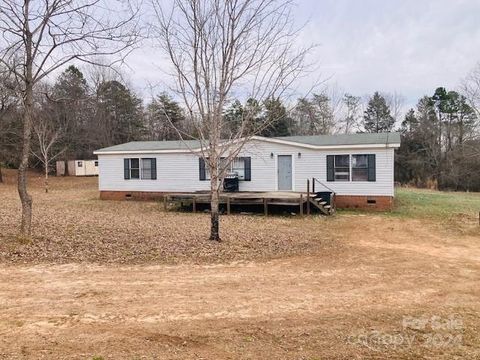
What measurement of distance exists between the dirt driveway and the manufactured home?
8.02m

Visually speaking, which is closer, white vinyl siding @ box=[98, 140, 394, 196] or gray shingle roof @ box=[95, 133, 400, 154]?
white vinyl siding @ box=[98, 140, 394, 196]

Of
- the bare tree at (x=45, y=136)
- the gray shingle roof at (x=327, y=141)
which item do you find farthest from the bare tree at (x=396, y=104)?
the bare tree at (x=45, y=136)

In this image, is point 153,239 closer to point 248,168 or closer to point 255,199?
point 255,199

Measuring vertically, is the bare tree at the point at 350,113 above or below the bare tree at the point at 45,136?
above

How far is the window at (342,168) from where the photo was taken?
16.1m

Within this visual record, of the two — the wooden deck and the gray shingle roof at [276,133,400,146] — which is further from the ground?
the gray shingle roof at [276,133,400,146]

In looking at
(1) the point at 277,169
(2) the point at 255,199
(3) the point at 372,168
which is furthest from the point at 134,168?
(3) the point at 372,168

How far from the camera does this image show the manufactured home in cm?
1573

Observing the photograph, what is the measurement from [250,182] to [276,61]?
9.06 meters

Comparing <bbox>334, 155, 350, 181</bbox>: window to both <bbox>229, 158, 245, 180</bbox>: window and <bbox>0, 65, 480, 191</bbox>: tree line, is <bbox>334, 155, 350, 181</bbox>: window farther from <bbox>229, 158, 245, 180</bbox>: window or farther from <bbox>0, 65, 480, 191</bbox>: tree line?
<bbox>0, 65, 480, 191</bbox>: tree line

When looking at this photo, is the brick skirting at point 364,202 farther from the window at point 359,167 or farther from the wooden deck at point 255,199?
the wooden deck at point 255,199

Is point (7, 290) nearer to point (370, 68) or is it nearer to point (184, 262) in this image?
point (184, 262)

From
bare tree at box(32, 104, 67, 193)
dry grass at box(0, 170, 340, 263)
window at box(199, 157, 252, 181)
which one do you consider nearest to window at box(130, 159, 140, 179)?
window at box(199, 157, 252, 181)

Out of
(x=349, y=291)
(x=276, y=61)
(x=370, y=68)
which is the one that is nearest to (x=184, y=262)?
(x=349, y=291)
